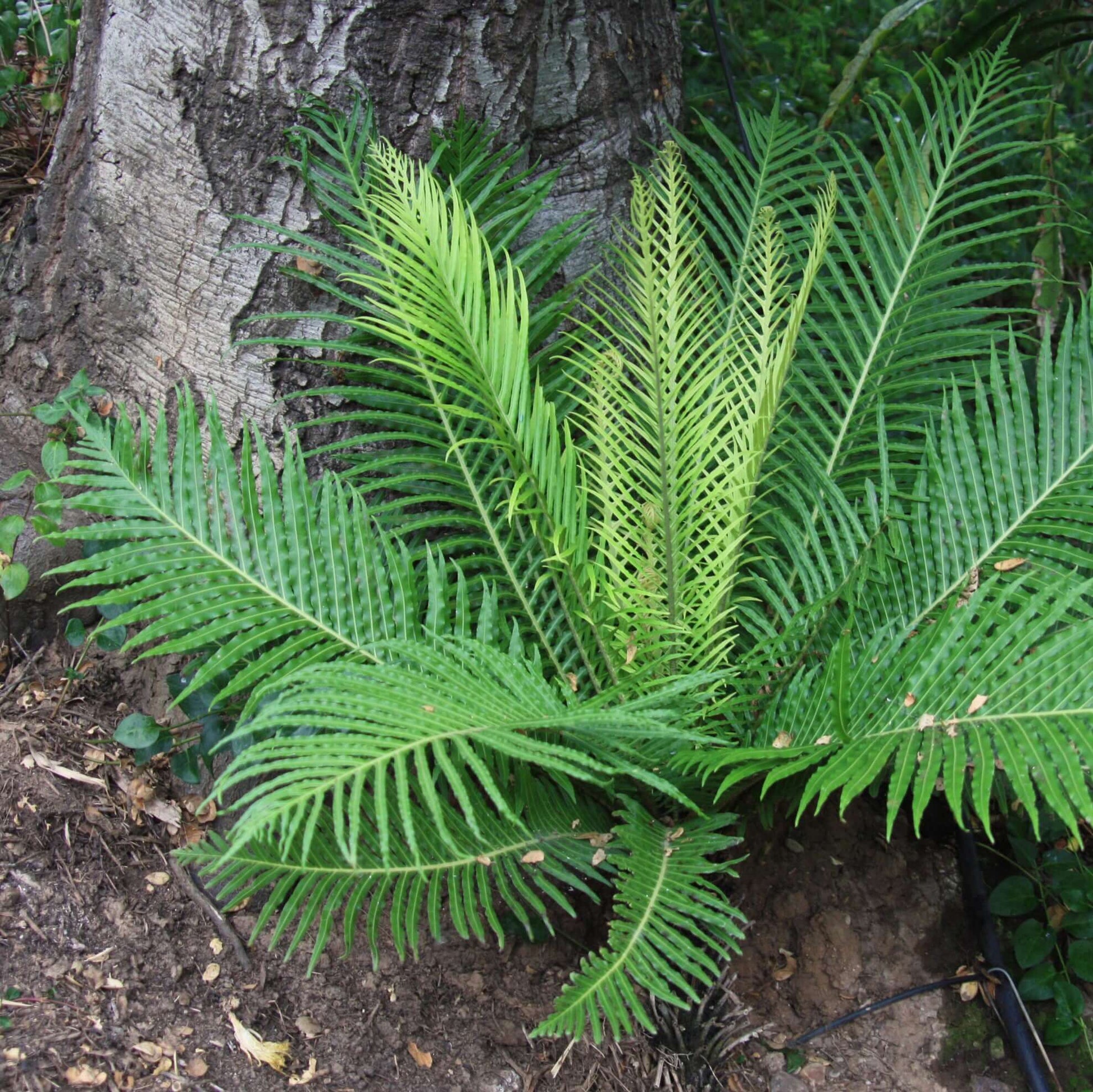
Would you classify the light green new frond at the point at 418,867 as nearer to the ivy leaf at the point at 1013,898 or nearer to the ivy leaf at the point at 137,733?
the ivy leaf at the point at 137,733

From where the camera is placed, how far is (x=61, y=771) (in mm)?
1632

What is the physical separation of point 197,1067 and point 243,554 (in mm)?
685

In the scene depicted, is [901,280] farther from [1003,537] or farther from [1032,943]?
[1032,943]

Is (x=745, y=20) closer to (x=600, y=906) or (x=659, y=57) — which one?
(x=659, y=57)

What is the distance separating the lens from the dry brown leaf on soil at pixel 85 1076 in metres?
1.30

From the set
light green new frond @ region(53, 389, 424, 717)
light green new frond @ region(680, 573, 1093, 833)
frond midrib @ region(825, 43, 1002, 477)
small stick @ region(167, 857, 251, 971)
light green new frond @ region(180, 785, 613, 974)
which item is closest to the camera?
light green new frond @ region(680, 573, 1093, 833)

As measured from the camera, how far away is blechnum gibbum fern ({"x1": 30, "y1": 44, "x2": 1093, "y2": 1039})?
1197 millimetres

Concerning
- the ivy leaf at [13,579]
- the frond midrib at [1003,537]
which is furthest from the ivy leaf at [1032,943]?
the ivy leaf at [13,579]

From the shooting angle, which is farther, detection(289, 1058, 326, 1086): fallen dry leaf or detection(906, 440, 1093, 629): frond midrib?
detection(906, 440, 1093, 629): frond midrib

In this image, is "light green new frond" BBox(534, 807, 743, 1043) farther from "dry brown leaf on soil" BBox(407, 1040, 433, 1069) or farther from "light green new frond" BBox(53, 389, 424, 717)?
"light green new frond" BBox(53, 389, 424, 717)

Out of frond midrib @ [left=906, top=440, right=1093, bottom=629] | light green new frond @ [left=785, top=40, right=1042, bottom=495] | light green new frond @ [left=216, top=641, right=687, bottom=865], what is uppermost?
light green new frond @ [left=785, top=40, right=1042, bottom=495]

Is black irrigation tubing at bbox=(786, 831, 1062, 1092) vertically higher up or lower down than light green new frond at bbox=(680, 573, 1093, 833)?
lower down

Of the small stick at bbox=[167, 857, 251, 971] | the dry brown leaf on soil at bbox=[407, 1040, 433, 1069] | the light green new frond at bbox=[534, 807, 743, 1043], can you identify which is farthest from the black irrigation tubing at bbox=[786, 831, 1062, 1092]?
the small stick at bbox=[167, 857, 251, 971]

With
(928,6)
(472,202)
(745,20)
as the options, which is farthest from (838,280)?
(745,20)
